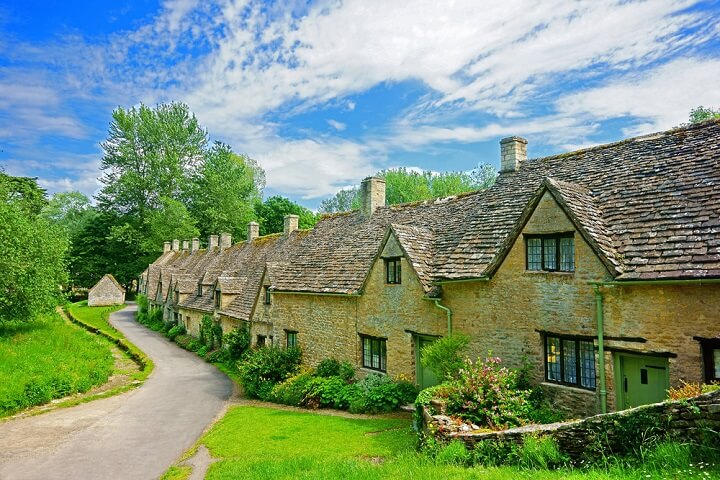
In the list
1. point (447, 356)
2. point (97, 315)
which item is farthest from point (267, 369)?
point (97, 315)

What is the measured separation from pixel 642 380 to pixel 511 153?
10966 millimetres

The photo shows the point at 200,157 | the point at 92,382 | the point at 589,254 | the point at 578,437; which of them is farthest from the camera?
the point at 200,157

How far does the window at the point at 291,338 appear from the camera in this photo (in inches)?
944

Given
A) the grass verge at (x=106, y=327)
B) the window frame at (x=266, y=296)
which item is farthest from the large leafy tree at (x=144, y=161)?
the window frame at (x=266, y=296)

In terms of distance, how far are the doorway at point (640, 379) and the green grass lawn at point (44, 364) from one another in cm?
2464

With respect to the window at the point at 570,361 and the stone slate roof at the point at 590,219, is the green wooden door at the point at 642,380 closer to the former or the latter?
the window at the point at 570,361

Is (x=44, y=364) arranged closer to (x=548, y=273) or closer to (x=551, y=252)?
(x=548, y=273)

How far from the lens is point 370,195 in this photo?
26875mm

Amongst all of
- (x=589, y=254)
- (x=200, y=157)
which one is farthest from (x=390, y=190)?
(x=589, y=254)

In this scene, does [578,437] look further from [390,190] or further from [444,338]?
[390,190]

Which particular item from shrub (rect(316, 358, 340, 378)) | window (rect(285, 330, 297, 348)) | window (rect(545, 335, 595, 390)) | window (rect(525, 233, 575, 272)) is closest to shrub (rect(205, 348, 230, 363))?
window (rect(285, 330, 297, 348))

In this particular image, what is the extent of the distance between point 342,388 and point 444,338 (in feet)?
20.1

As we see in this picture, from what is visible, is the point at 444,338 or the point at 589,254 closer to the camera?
the point at 589,254

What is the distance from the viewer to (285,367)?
22516mm
